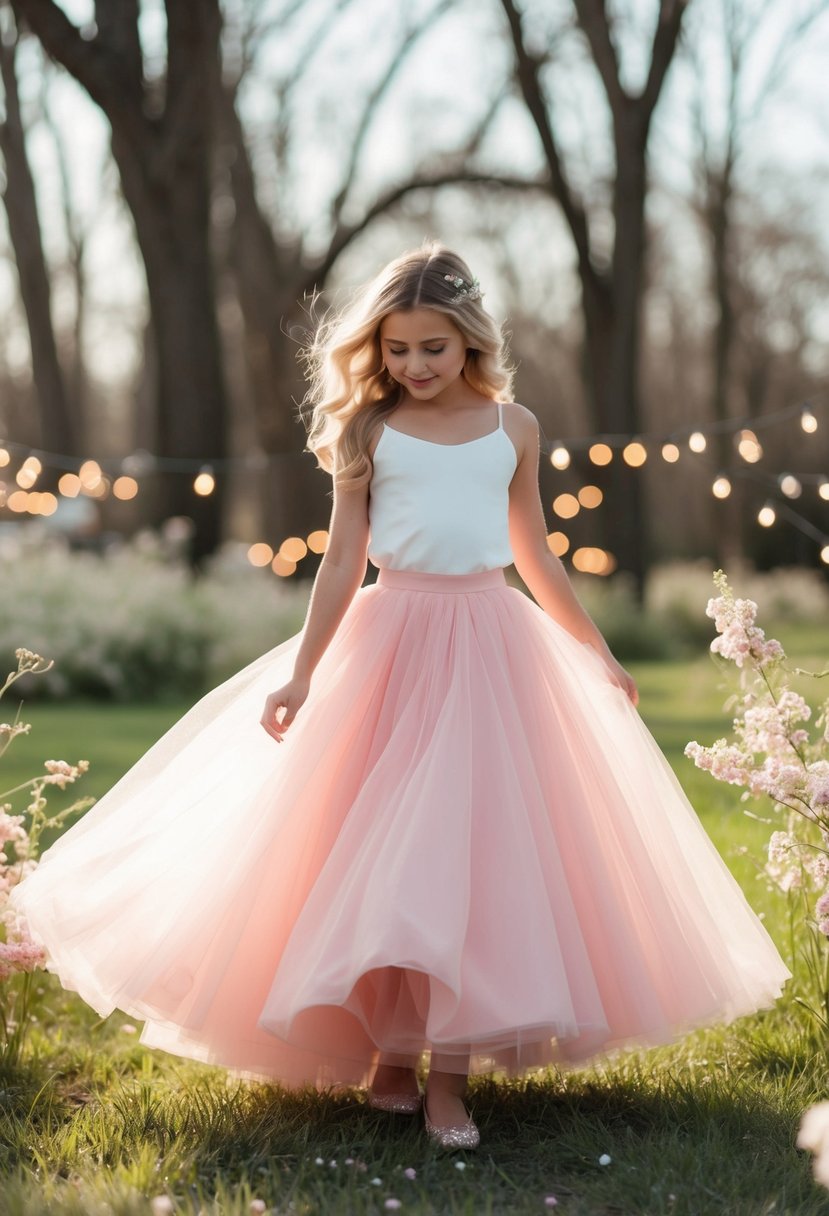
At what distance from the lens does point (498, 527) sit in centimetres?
301

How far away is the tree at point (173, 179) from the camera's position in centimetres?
895

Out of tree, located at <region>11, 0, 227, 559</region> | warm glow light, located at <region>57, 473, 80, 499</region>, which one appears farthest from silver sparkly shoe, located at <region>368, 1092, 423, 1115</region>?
tree, located at <region>11, 0, 227, 559</region>

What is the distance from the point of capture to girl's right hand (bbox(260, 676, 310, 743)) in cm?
281

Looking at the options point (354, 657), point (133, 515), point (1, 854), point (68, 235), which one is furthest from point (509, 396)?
point (133, 515)

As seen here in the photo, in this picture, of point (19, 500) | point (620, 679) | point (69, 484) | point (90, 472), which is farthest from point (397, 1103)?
point (19, 500)

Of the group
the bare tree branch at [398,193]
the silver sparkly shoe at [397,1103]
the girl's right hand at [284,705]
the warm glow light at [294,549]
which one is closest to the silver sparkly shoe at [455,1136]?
the silver sparkly shoe at [397,1103]

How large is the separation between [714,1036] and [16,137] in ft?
41.4

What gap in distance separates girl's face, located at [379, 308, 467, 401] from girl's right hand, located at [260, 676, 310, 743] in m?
0.68

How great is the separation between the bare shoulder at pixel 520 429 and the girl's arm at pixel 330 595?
0.36 m

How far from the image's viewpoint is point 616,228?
36.6ft

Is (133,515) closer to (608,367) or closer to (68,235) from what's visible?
(68,235)

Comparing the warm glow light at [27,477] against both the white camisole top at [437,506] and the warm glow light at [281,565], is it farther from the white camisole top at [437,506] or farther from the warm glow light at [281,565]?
the warm glow light at [281,565]

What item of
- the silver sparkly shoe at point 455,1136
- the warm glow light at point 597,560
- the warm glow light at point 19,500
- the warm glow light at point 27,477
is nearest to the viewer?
the silver sparkly shoe at point 455,1136

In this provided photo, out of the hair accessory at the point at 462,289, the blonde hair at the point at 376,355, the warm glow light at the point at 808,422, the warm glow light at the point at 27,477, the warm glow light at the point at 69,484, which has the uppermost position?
the hair accessory at the point at 462,289
